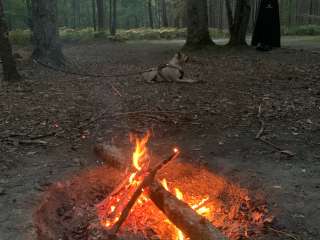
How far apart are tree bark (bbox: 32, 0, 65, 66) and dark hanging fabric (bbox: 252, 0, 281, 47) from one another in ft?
27.8

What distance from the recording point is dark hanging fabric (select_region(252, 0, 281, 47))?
677 inches

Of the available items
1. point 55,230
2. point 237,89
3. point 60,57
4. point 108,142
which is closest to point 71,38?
point 60,57

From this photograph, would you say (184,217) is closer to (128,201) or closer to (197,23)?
(128,201)

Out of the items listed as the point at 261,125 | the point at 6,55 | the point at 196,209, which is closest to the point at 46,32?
the point at 6,55

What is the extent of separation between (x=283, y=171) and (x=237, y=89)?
4.79m

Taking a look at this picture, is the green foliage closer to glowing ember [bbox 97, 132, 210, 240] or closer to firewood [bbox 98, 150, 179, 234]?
glowing ember [bbox 97, 132, 210, 240]

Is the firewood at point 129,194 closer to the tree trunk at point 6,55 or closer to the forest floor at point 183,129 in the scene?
the forest floor at point 183,129

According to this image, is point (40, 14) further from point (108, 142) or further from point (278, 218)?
point (278, 218)

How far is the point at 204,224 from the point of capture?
146 inches

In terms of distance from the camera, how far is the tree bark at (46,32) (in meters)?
13.8

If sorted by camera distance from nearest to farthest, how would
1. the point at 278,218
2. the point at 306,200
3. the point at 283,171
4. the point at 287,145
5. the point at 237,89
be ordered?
1. the point at 278,218
2. the point at 306,200
3. the point at 283,171
4. the point at 287,145
5. the point at 237,89

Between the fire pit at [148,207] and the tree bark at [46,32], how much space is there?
9.45 m

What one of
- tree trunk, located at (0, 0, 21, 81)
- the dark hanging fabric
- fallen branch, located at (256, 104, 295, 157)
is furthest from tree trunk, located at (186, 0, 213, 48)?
fallen branch, located at (256, 104, 295, 157)

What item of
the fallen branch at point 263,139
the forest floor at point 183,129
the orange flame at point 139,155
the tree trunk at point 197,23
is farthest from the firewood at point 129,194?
the tree trunk at point 197,23
